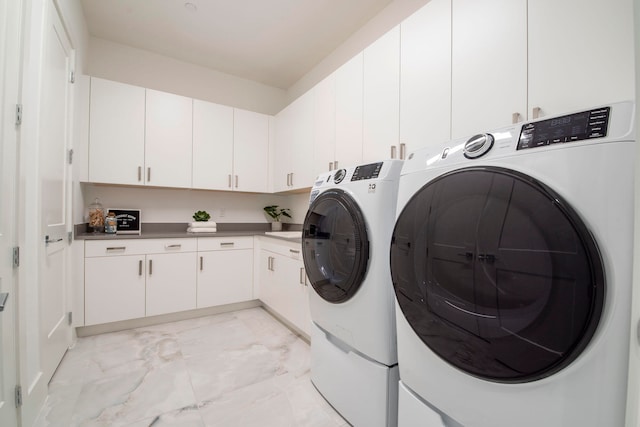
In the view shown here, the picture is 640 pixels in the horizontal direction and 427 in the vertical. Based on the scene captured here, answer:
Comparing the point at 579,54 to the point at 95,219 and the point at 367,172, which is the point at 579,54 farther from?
the point at 95,219

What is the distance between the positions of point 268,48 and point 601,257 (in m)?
3.06

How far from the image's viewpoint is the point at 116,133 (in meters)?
2.45

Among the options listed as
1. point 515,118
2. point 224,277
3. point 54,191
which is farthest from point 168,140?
point 515,118

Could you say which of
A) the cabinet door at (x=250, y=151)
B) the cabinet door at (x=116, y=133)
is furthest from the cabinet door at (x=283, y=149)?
the cabinet door at (x=116, y=133)

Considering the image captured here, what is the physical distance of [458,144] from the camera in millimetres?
876

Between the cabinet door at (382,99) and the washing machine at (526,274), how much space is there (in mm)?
844

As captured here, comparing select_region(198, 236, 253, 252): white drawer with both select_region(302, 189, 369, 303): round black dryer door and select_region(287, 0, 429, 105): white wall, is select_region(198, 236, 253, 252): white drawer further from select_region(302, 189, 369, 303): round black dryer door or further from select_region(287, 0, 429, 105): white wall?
select_region(287, 0, 429, 105): white wall

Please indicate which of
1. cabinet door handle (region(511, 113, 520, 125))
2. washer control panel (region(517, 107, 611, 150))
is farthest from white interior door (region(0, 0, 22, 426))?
cabinet door handle (region(511, 113, 520, 125))

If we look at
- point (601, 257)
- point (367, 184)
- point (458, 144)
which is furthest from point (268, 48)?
point (601, 257)

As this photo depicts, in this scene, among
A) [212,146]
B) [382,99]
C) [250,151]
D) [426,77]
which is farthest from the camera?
[250,151]

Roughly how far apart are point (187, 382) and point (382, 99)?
213 cm

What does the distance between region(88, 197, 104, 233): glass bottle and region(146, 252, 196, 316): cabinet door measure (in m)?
0.55

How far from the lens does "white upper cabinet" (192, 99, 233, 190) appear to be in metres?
2.82

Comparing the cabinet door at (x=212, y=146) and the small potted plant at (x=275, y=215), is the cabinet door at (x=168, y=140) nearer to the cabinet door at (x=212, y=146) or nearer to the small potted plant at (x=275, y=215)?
the cabinet door at (x=212, y=146)
